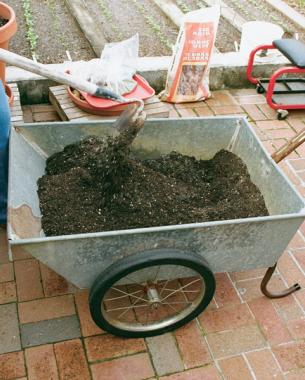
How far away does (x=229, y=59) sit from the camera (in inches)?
171

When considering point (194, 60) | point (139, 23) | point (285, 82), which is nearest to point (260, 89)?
point (285, 82)

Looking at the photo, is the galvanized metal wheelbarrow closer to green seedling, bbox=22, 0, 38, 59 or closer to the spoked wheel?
the spoked wheel

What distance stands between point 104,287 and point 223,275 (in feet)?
3.16

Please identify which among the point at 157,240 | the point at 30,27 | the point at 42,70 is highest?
the point at 42,70

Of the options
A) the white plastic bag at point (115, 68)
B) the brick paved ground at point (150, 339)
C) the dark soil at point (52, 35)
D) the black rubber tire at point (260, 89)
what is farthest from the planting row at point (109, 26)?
the brick paved ground at point (150, 339)

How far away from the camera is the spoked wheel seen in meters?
1.88

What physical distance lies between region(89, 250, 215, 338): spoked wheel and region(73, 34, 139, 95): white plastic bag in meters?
1.58

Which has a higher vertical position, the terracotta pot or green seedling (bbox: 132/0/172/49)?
the terracotta pot

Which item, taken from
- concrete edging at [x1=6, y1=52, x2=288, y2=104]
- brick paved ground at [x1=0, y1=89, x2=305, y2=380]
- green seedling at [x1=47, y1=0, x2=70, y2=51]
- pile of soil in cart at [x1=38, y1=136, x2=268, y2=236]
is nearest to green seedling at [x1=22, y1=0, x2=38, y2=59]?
green seedling at [x1=47, y1=0, x2=70, y2=51]

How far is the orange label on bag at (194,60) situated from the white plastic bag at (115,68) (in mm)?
514

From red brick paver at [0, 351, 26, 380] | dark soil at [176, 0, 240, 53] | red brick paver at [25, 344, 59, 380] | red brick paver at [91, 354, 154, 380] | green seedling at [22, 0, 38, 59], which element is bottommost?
green seedling at [22, 0, 38, 59]

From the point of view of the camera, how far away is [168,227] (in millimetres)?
1798

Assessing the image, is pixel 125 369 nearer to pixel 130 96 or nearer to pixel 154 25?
pixel 130 96

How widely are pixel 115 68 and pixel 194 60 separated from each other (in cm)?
80
